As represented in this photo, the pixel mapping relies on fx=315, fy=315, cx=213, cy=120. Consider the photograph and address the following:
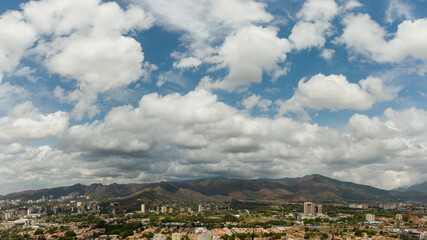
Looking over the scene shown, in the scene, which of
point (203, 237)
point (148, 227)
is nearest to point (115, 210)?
point (148, 227)

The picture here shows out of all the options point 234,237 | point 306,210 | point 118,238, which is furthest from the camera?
point 306,210

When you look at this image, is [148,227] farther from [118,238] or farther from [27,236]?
[27,236]

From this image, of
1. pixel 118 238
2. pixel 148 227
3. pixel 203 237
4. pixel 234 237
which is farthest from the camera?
pixel 148 227

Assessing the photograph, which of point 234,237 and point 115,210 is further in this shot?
point 115,210

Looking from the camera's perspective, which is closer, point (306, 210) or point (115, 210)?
point (306, 210)

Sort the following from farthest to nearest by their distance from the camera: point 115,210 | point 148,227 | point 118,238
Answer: point 115,210 < point 148,227 < point 118,238

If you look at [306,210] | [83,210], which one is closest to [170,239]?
[306,210]

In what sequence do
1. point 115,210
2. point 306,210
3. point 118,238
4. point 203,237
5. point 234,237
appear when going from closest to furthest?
point 203,237 → point 234,237 → point 118,238 → point 306,210 → point 115,210

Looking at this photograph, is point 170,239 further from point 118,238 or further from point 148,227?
point 148,227
